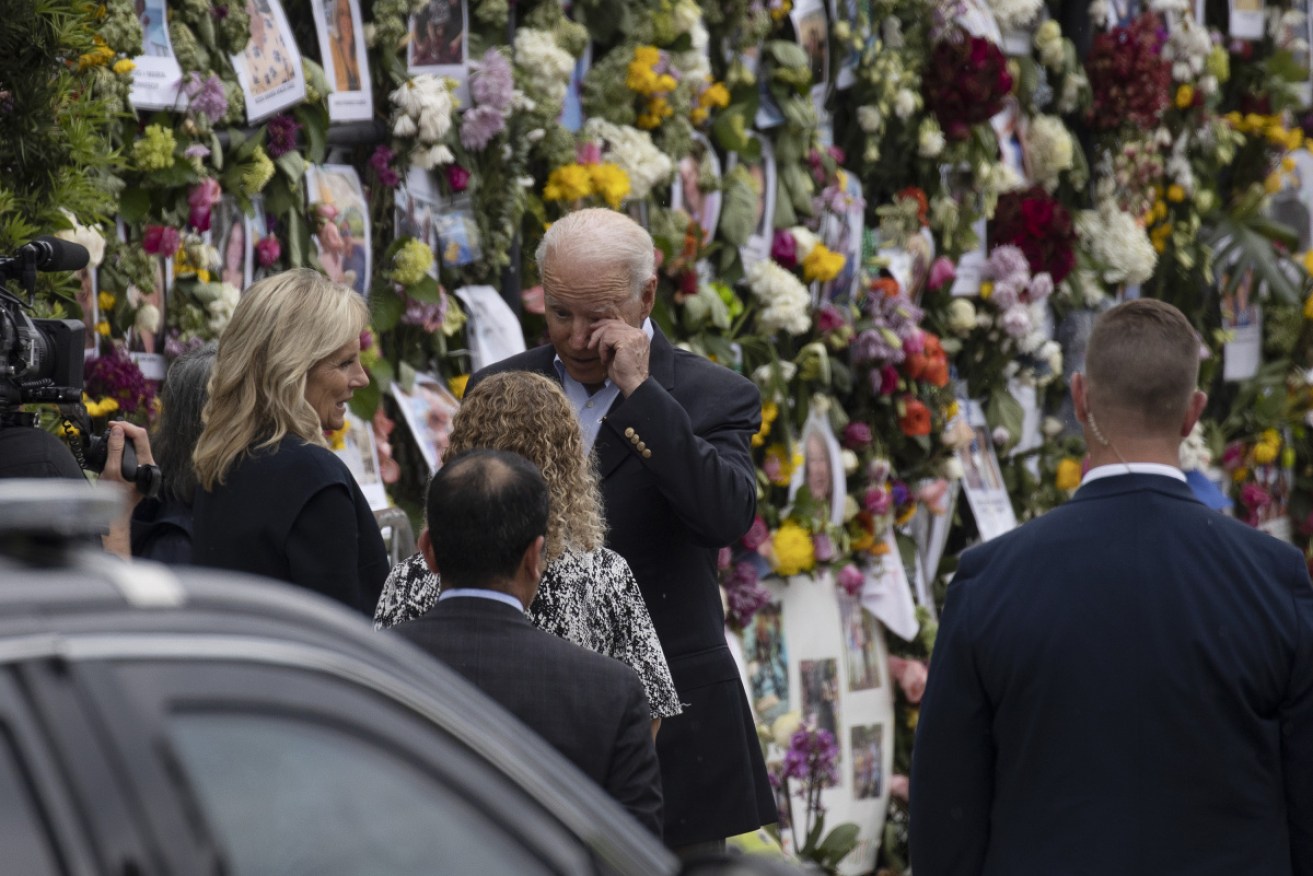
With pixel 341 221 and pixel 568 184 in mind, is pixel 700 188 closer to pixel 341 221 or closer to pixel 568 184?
pixel 568 184

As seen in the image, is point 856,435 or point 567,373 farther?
point 856,435

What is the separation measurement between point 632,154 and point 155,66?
152 cm

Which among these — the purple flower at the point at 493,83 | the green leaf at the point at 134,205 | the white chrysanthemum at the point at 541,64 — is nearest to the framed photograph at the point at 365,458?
the green leaf at the point at 134,205

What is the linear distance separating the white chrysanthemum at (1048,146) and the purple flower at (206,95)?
12.2 ft

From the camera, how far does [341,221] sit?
4.50m

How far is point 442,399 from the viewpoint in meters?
4.73

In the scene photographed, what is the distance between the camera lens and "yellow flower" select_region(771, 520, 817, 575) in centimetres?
575

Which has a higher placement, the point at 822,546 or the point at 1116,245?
the point at 1116,245

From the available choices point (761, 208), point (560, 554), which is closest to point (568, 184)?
point (761, 208)

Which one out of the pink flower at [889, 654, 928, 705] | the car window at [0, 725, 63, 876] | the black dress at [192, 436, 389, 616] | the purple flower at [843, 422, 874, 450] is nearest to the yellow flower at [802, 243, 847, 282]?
the purple flower at [843, 422, 874, 450]

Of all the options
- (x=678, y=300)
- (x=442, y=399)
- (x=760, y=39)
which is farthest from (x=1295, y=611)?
(x=760, y=39)

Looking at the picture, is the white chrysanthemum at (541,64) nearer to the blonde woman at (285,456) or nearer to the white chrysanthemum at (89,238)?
the white chrysanthemum at (89,238)

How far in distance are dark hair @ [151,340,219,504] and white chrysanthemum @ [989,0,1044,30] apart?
407 centimetres

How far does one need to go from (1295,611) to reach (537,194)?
111 inches
